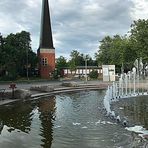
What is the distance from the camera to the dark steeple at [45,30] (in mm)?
87875

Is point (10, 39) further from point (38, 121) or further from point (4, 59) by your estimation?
point (38, 121)

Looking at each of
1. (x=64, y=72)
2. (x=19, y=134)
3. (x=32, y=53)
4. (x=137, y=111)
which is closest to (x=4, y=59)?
(x=32, y=53)

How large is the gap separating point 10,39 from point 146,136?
6740 centimetres

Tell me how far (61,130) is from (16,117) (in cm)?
530

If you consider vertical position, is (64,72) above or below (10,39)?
below

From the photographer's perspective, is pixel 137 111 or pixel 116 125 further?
pixel 137 111

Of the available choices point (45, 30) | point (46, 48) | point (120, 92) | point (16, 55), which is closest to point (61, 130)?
point (120, 92)

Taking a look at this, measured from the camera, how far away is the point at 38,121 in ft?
61.6

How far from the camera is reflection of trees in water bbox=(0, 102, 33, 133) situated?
17331 mm

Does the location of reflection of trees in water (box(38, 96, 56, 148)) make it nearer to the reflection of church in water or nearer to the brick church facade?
the reflection of church in water

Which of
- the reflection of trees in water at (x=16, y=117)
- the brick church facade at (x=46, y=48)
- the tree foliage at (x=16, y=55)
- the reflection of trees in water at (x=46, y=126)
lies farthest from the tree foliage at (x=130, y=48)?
the reflection of trees in water at (x=46, y=126)

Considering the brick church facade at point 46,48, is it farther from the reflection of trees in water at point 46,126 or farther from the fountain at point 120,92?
the reflection of trees in water at point 46,126

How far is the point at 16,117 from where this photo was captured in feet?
67.3

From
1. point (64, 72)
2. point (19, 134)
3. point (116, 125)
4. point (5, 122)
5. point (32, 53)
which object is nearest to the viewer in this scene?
point (19, 134)
